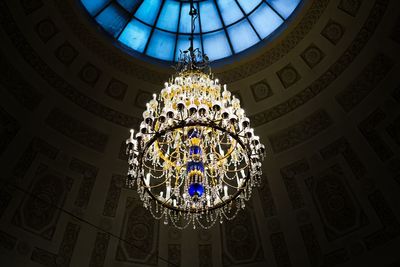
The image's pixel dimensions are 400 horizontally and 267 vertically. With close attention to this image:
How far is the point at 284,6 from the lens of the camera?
1037cm

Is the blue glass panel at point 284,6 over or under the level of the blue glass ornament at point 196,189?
over

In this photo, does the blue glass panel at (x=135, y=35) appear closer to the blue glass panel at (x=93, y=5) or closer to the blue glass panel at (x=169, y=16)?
the blue glass panel at (x=169, y=16)

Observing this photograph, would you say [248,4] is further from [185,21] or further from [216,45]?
[185,21]

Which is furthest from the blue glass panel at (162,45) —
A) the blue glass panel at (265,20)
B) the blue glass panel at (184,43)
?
the blue glass panel at (265,20)

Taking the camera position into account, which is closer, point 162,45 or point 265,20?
point 265,20

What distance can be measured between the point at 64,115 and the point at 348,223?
695cm

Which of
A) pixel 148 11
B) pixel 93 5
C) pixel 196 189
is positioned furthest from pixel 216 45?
pixel 196 189

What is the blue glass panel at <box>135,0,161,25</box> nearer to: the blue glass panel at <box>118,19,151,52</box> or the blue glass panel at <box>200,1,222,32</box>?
the blue glass panel at <box>118,19,151,52</box>

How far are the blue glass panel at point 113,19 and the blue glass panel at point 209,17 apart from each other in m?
1.96

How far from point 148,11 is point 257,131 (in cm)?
408

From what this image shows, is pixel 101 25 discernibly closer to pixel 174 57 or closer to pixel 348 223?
pixel 174 57

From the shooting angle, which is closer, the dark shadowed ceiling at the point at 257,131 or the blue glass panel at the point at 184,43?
the dark shadowed ceiling at the point at 257,131

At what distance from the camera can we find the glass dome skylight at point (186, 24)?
1056 centimetres

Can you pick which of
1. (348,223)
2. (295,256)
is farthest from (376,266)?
(295,256)
